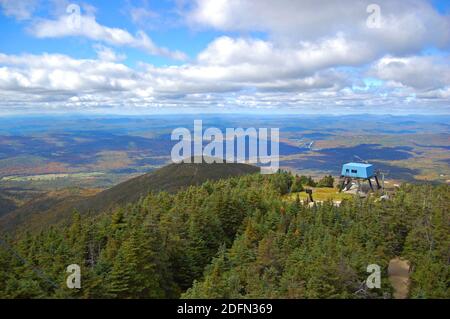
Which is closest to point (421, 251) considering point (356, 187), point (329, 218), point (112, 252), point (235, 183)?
point (329, 218)

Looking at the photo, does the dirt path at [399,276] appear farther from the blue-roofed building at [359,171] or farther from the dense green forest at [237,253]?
the blue-roofed building at [359,171]

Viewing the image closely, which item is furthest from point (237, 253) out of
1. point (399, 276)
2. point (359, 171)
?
point (359, 171)

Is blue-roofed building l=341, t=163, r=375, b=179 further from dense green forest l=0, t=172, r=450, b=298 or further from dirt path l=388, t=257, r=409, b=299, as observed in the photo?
dirt path l=388, t=257, r=409, b=299

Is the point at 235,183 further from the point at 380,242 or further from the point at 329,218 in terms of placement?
the point at 380,242

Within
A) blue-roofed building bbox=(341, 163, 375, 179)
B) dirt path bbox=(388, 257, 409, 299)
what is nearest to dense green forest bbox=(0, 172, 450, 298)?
dirt path bbox=(388, 257, 409, 299)

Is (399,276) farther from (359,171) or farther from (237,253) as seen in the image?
(359,171)
